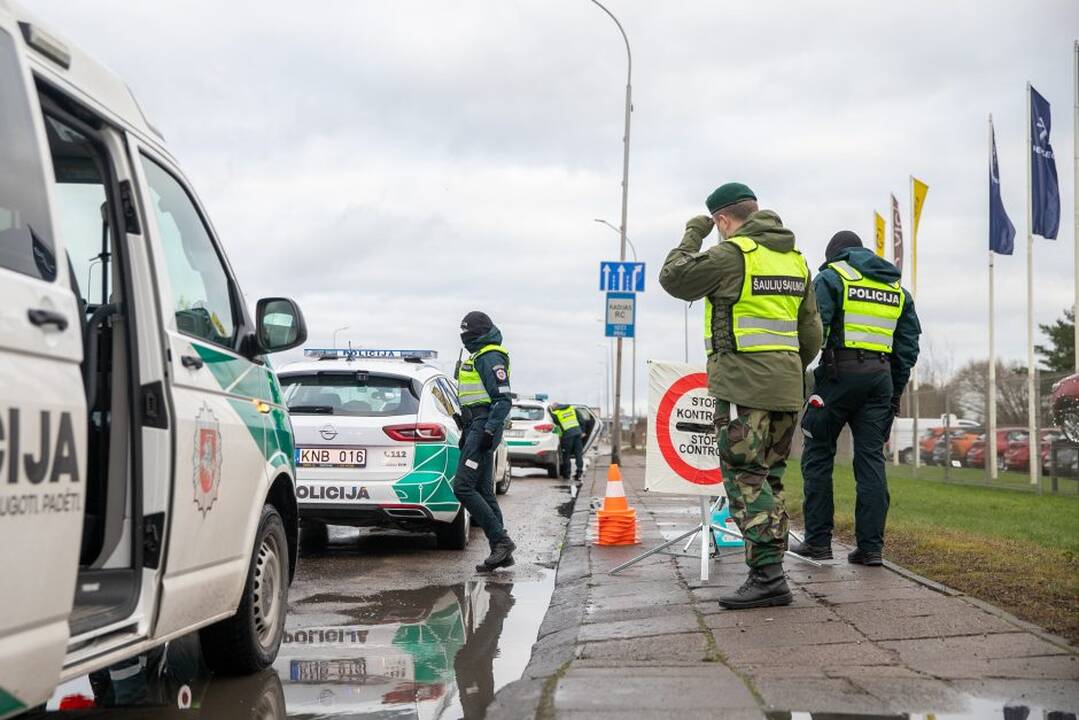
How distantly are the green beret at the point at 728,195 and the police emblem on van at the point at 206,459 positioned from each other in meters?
3.24

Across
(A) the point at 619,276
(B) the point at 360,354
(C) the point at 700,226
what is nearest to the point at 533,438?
(A) the point at 619,276

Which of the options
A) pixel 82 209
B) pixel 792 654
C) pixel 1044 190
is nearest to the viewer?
pixel 82 209

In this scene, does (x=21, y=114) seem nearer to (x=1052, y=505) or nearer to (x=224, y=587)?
(x=224, y=587)

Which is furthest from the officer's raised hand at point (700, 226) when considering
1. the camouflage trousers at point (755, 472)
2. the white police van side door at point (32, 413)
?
the white police van side door at point (32, 413)

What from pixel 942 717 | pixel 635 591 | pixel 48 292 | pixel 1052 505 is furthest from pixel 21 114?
pixel 1052 505

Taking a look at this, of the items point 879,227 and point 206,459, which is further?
point 879,227

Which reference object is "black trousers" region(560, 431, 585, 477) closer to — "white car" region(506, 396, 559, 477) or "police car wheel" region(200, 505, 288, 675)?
"white car" region(506, 396, 559, 477)

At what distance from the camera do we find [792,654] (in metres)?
5.22

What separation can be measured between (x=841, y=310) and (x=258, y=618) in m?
4.23

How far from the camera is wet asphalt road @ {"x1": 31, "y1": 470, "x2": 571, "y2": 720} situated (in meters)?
4.93

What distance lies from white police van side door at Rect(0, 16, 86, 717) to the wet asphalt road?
1722 millimetres

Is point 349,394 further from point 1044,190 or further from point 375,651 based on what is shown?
point 1044,190

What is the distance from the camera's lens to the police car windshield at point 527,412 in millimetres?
25666

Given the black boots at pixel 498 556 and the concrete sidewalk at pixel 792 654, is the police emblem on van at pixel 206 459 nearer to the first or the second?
the concrete sidewalk at pixel 792 654
